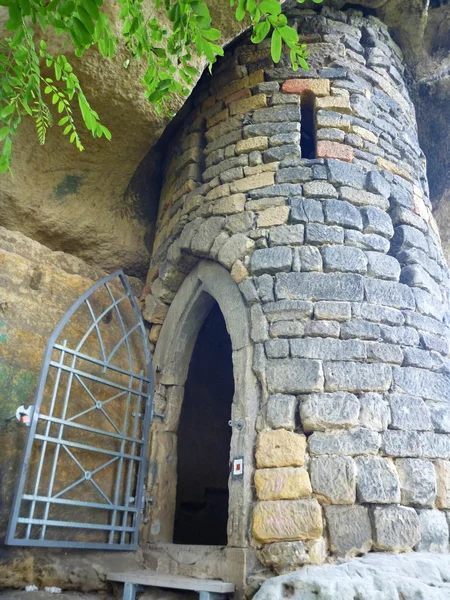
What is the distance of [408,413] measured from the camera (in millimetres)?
2934

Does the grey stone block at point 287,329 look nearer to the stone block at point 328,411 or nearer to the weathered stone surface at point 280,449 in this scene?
the stone block at point 328,411

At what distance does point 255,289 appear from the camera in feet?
10.8

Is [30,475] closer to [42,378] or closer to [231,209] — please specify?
[42,378]

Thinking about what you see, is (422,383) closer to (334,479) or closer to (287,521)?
(334,479)

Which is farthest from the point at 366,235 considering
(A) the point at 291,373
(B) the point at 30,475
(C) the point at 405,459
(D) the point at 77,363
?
(B) the point at 30,475

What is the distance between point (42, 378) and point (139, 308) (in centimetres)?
119

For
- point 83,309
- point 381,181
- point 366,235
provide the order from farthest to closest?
point 83,309
point 381,181
point 366,235

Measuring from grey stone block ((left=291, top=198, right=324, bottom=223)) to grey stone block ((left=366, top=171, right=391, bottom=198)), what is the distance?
409 mm

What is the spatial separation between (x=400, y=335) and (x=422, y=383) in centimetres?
29

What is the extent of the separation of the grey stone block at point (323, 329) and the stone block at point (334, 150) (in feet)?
4.06

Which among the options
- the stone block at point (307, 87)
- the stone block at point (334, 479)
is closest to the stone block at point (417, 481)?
the stone block at point (334, 479)

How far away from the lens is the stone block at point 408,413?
2900mm

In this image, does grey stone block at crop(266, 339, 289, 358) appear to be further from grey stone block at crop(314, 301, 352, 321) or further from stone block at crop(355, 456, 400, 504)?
stone block at crop(355, 456, 400, 504)

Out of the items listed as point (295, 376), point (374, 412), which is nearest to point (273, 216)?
point (295, 376)
